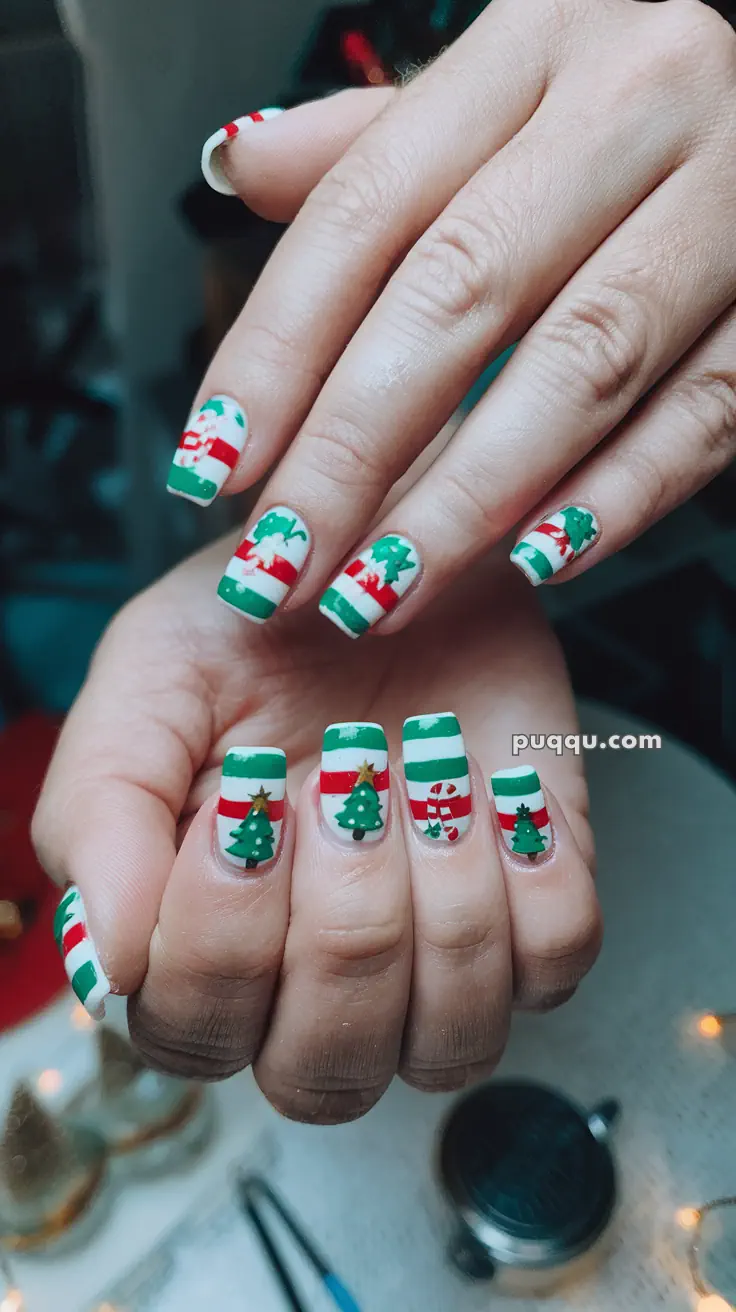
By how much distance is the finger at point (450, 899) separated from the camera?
0.43m

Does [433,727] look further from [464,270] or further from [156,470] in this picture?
[156,470]

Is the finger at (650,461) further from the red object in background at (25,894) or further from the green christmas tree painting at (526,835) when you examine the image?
the red object in background at (25,894)

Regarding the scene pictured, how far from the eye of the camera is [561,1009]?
2.09 ft

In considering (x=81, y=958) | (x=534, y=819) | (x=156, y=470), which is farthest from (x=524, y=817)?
(x=156, y=470)

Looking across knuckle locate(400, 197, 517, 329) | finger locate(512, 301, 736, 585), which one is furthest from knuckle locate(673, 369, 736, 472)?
knuckle locate(400, 197, 517, 329)

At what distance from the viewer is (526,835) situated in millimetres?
450

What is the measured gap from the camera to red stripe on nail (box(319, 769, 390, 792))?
43 cm

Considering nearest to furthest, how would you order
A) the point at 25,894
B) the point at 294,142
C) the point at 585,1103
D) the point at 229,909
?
the point at 229,909 → the point at 294,142 → the point at 585,1103 → the point at 25,894

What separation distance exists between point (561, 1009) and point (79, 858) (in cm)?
37

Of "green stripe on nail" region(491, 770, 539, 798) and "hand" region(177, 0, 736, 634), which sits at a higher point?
"hand" region(177, 0, 736, 634)

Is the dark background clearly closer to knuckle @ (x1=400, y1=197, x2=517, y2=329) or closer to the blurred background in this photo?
the blurred background

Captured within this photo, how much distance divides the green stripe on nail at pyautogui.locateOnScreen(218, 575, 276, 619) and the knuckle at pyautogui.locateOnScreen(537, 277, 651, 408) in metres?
0.18

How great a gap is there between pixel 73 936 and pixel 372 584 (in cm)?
22

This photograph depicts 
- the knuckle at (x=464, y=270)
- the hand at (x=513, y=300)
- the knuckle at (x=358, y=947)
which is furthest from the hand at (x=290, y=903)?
the knuckle at (x=464, y=270)
